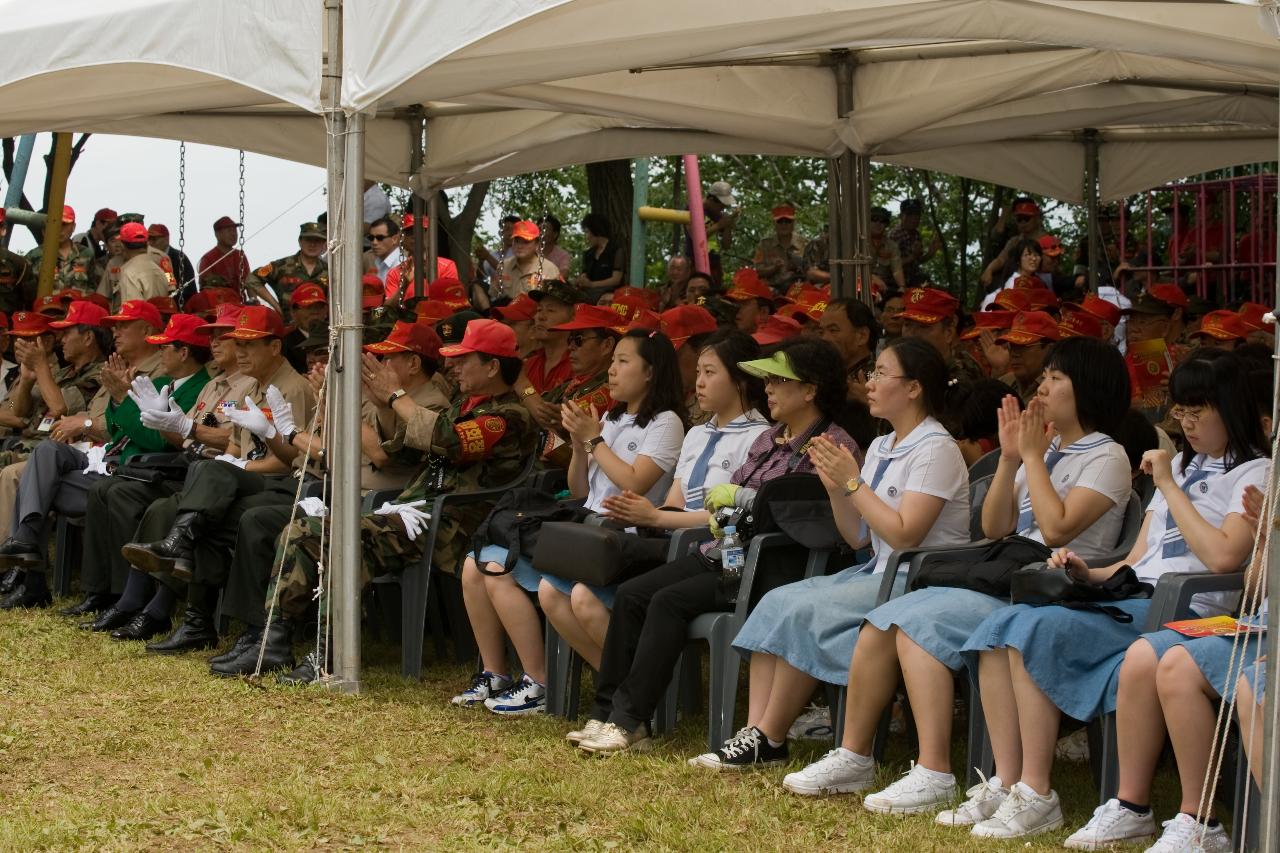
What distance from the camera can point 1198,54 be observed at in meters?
4.66

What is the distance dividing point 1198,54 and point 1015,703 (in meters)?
1.78

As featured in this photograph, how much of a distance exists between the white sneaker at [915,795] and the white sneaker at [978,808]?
110 millimetres

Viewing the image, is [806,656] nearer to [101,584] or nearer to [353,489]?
[353,489]

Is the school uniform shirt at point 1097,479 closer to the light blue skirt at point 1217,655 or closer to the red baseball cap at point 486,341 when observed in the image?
the light blue skirt at point 1217,655

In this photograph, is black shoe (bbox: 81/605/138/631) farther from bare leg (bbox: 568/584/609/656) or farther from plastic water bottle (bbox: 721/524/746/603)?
plastic water bottle (bbox: 721/524/746/603)

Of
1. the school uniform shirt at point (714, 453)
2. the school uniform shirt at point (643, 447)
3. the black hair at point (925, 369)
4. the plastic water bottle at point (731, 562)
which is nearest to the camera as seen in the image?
the black hair at point (925, 369)

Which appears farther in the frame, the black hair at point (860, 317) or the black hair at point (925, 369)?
the black hair at point (860, 317)

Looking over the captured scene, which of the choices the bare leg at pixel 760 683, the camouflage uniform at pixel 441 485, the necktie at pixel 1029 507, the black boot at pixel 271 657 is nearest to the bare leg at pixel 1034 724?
the necktie at pixel 1029 507

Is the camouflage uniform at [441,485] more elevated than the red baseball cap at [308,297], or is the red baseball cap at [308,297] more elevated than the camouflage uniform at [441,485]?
the red baseball cap at [308,297]

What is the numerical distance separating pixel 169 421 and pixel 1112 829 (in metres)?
4.93

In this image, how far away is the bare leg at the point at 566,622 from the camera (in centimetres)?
582

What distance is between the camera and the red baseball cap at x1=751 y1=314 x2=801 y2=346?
688 cm

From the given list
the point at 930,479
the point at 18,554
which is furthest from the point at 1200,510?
the point at 18,554

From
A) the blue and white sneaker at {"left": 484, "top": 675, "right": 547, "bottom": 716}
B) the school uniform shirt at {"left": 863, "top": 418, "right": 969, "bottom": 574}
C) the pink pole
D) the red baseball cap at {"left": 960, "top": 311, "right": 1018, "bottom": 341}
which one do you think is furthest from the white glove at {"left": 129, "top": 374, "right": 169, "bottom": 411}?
the pink pole
